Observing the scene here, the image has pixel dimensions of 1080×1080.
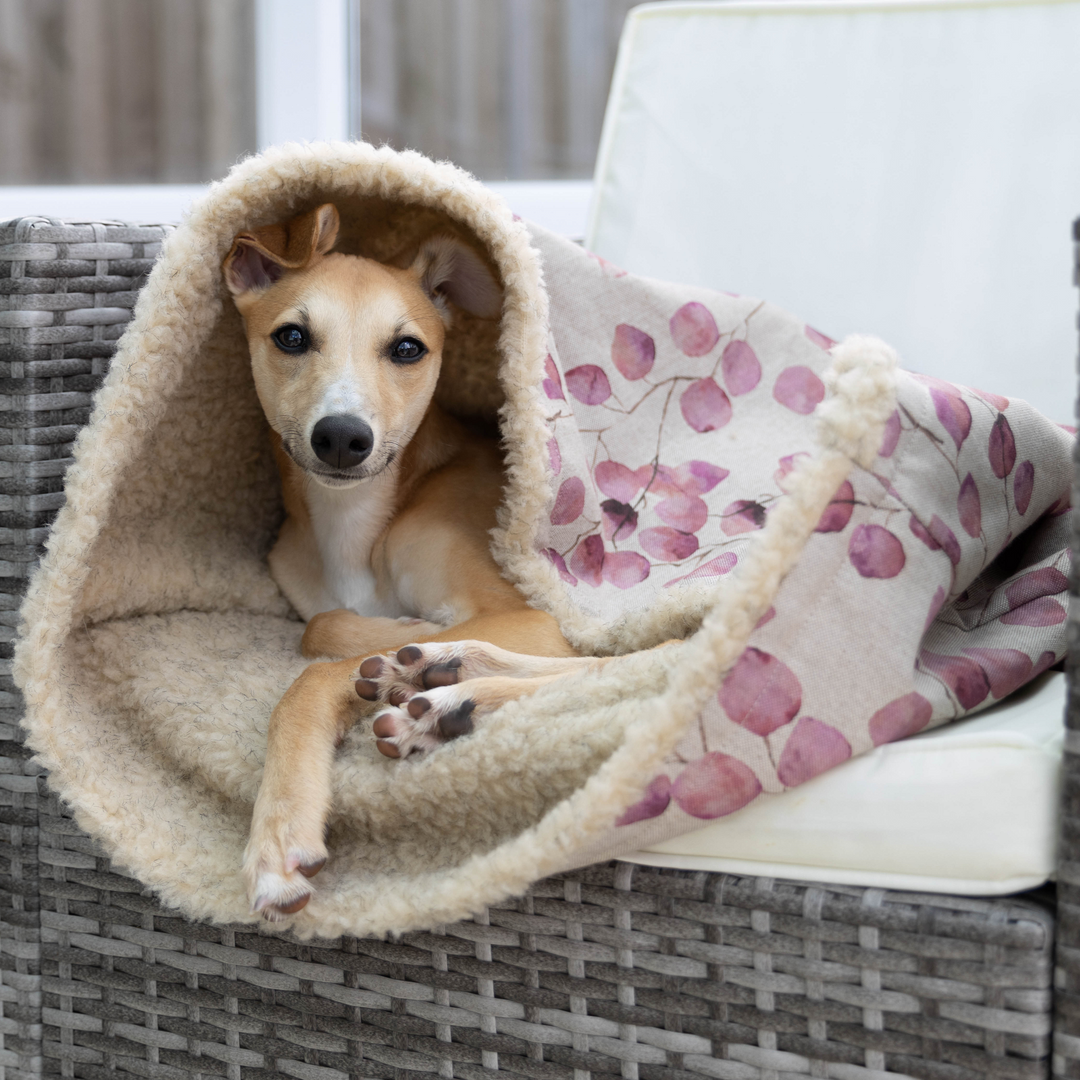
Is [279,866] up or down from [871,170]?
down

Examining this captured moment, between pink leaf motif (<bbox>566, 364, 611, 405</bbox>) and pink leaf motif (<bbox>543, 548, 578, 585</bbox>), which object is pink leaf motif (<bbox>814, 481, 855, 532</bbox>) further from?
pink leaf motif (<bbox>566, 364, 611, 405</bbox>)

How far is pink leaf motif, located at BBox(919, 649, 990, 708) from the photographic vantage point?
100 centimetres

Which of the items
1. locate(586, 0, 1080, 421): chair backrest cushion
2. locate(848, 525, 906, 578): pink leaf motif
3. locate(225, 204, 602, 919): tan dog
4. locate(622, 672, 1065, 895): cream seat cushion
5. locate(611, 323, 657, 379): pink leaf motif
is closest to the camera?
locate(622, 672, 1065, 895): cream seat cushion

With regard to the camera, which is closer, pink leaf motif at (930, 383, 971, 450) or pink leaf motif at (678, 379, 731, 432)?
pink leaf motif at (930, 383, 971, 450)

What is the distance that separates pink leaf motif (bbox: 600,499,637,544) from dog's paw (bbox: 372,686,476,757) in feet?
1.47

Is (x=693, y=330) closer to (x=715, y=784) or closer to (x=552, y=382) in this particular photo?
(x=552, y=382)

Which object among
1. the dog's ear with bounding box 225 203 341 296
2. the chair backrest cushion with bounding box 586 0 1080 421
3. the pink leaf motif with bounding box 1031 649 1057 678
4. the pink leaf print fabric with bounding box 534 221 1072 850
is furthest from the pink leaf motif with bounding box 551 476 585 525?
the chair backrest cushion with bounding box 586 0 1080 421

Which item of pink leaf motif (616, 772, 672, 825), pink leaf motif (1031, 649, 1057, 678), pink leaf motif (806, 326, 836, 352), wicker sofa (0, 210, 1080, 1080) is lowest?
wicker sofa (0, 210, 1080, 1080)

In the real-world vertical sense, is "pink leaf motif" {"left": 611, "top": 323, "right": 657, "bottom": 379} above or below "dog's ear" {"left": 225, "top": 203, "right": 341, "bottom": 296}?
below

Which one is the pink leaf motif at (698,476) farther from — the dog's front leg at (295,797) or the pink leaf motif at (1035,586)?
the dog's front leg at (295,797)

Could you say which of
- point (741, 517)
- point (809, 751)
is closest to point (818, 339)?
point (741, 517)

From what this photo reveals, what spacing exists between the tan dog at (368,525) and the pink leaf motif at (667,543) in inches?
7.2

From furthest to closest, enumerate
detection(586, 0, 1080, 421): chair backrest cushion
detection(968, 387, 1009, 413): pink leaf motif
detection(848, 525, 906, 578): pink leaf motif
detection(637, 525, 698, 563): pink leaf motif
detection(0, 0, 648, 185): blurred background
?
detection(0, 0, 648, 185): blurred background
detection(586, 0, 1080, 421): chair backrest cushion
detection(637, 525, 698, 563): pink leaf motif
detection(968, 387, 1009, 413): pink leaf motif
detection(848, 525, 906, 578): pink leaf motif

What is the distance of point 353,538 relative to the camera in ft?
5.16
